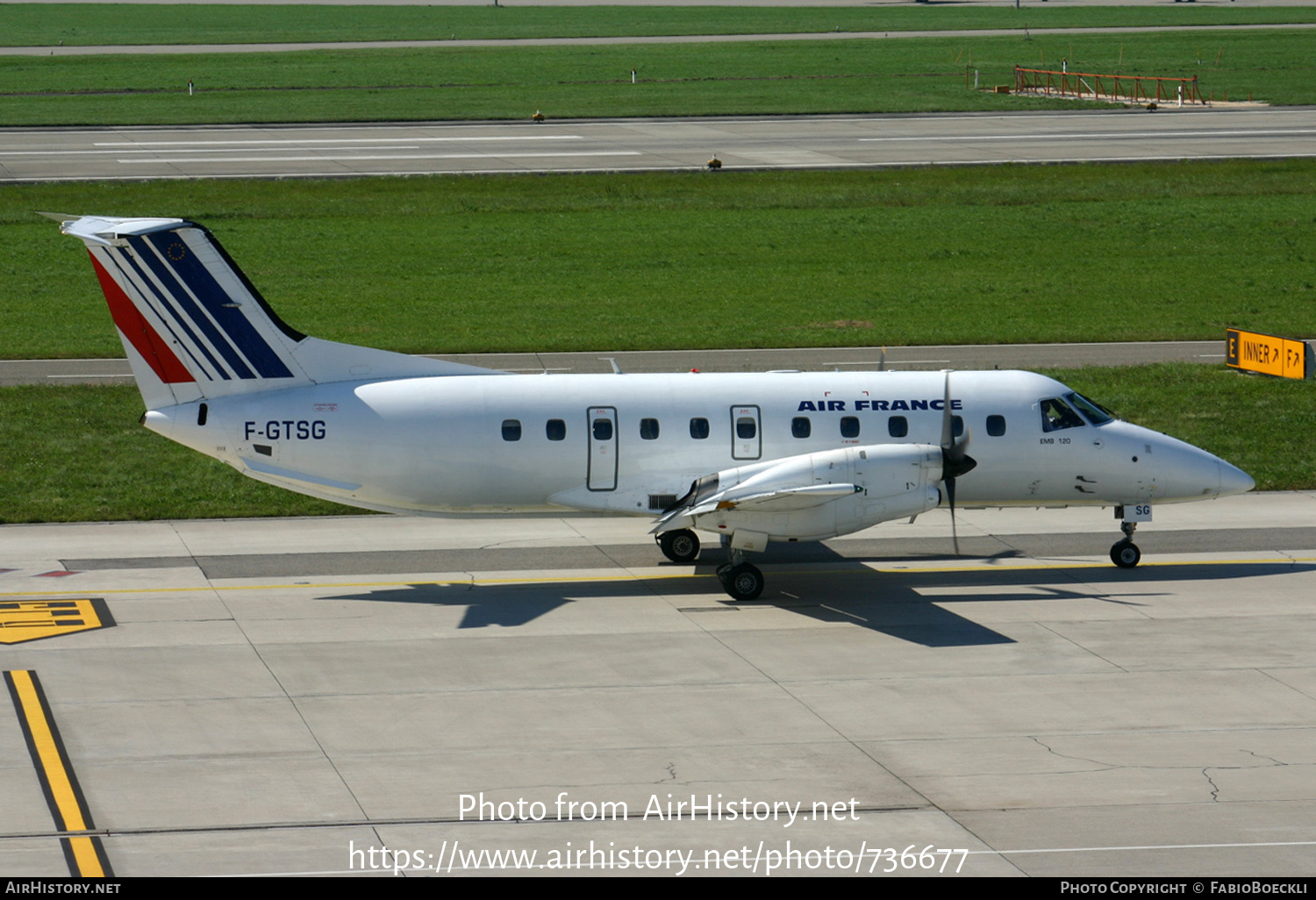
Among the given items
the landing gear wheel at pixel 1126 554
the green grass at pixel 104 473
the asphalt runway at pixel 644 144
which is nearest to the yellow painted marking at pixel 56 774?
the green grass at pixel 104 473

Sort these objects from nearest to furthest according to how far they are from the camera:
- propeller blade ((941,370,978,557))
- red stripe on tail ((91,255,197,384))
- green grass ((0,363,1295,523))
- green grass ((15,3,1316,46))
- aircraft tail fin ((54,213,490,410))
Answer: propeller blade ((941,370,978,557))
aircraft tail fin ((54,213,490,410))
red stripe on tail ((91,255,197,384))
green grass ((0,363,1295,523))
green grass ((15,3,1316,46))

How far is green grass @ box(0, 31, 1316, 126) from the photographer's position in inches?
3164

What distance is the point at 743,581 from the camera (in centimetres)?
2270

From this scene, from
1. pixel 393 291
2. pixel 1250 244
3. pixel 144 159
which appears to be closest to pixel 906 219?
pixel 1250 244

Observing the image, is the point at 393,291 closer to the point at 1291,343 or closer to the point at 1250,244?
the point at 1291,343

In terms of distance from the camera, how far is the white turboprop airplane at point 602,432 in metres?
22.2

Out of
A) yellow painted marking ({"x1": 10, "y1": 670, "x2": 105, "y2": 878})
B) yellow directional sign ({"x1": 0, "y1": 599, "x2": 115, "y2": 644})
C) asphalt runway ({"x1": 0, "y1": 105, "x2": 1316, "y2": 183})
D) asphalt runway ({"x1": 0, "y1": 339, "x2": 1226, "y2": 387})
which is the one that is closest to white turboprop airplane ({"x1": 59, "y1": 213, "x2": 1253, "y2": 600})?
yellow directional sign ({"x1": 0, "y1": 599, "x2": 115, "y2": 644})

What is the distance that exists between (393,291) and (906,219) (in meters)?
20.0

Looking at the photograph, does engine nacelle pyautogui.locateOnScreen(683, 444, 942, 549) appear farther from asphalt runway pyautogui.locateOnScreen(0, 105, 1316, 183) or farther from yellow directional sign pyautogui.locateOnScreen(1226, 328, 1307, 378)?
asphalt runway pyautogui.locateOnScreen(0, 105, 1316, 183)

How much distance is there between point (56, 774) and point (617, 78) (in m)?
82.5

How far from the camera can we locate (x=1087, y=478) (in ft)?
79.9

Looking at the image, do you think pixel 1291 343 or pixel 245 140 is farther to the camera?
pixel 245 140

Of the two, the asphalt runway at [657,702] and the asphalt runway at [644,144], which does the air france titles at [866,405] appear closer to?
the asphalt runway at [657,702]
